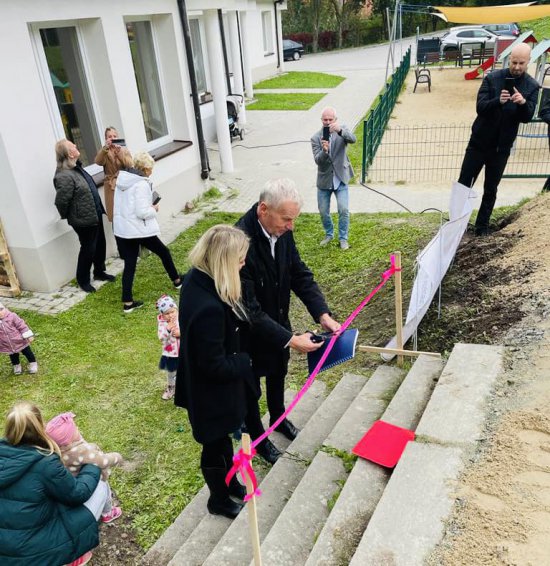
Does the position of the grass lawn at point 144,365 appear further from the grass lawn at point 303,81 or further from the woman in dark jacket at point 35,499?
the grass lawn at point 303,81

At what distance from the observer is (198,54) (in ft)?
44.1

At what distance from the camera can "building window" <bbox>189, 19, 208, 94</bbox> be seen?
13.0 m

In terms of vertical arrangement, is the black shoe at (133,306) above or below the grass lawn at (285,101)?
below

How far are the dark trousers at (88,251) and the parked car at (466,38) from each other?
920 inches

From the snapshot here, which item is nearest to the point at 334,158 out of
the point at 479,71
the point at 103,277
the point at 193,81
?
the point at 103,277

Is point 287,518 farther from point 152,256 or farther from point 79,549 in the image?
point 152,256

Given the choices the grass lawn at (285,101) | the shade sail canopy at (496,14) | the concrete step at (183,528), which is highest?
the shade sail canopy at (496,14)

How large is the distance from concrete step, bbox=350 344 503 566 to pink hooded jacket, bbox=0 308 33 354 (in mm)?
3825

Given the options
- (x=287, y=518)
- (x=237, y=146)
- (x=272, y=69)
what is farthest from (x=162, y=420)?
(x=272, y=69)

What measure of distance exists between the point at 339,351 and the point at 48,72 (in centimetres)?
589

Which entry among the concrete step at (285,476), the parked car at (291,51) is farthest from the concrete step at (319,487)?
the parked car at (291,51)

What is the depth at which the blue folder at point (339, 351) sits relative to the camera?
11.3ft

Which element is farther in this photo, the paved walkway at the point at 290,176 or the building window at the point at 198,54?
the building window at the point at 198,54

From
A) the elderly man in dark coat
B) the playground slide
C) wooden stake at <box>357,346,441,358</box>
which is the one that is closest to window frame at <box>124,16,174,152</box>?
wooden stake at <box>357,346,441,358</box>
